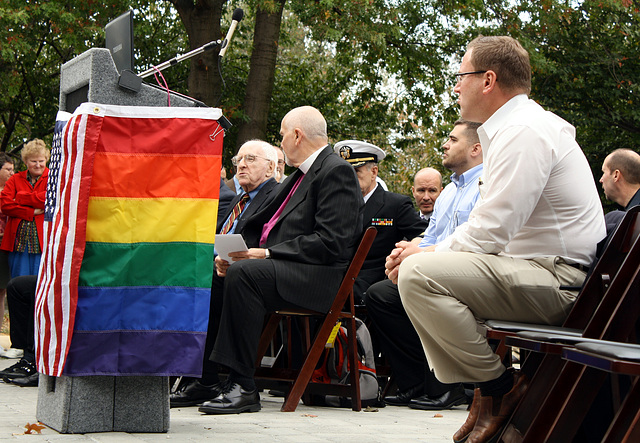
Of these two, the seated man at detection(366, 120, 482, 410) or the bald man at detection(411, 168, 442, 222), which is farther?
the bald man at detection(411, 168, 442, 222)

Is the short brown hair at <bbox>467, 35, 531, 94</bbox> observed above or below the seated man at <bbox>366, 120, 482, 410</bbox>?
above

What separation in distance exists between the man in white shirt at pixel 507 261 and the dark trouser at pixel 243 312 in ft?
6.36

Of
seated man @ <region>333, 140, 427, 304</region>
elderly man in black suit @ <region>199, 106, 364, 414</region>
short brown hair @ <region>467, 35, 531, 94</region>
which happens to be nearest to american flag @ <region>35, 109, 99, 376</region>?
elderly man in black suit @ <region>199, 106, 364, 414</region>

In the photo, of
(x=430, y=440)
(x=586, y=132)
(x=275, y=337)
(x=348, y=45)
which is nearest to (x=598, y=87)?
(x=586, y=132)

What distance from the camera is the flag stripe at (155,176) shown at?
4.20 meters

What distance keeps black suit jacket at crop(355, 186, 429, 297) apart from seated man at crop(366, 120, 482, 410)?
55 centimetres

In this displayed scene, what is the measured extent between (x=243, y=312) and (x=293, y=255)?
0.50 meters

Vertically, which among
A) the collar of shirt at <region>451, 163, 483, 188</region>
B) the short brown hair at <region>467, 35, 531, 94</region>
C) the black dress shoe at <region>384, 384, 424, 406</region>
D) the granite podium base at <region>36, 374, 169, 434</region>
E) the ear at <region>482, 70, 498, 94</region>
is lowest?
the black dress shoe at <region>384, 384, 424, 406</region>

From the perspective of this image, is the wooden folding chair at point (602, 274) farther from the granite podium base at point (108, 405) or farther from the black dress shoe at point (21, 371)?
the black dress shoe at point (21, 371)

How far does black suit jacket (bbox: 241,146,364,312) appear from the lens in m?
5.33

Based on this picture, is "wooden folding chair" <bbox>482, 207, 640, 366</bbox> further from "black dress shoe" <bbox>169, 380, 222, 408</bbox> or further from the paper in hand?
"black dress shoe" <bbox>169, 380, 222, 408</bbox>

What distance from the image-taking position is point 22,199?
820cm

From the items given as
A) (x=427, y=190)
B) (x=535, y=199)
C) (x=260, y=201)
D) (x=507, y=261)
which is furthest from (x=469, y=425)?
(x=427, y=190)

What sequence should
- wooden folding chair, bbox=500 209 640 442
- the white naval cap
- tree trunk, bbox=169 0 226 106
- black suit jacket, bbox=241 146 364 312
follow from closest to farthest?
1. wooden folding chair, bbox=500 209 640 442
2. black suit jacket, bbox=241 146 364 312
3. the white naval cap
4. tree trunk, bbox=169 0 226 106
